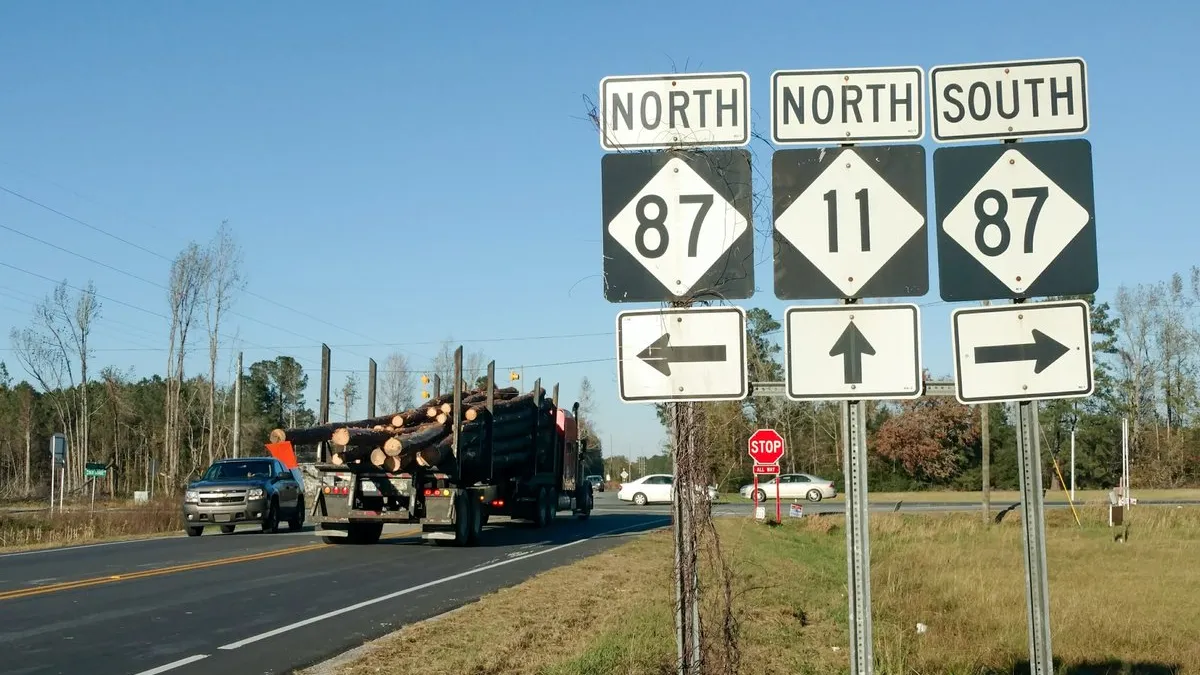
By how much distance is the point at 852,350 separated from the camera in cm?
499

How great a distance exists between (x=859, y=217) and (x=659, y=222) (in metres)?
0.93

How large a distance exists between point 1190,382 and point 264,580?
73479mm

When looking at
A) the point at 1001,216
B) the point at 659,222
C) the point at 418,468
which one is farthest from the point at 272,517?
the point at 1001,216

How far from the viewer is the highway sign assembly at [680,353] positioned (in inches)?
202

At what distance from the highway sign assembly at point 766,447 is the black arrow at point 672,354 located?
21569 millimetres

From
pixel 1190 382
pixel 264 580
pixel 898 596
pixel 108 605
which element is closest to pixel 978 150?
pixel 898 596

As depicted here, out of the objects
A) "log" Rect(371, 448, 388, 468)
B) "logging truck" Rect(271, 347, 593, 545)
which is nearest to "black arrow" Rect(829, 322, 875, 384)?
"logging truck" Rect(271, 347, 593, 545)

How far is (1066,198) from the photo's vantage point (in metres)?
5.17

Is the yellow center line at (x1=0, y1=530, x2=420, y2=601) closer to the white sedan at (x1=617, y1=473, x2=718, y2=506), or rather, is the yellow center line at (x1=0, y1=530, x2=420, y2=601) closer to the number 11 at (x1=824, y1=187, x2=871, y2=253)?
the number 11 at (x1=824, y1=187, x2=871, y2=253)

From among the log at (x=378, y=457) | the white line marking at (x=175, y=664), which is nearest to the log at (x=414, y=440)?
the log at (x=378, y=457)

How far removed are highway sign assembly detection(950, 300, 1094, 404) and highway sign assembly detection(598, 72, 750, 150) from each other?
1.44m

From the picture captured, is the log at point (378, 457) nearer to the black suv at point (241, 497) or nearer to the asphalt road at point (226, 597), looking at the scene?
the asphalt road at point (226, 597)

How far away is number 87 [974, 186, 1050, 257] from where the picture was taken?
5.19 meters

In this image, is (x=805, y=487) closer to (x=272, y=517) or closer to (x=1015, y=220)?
(x=272, y=517)
